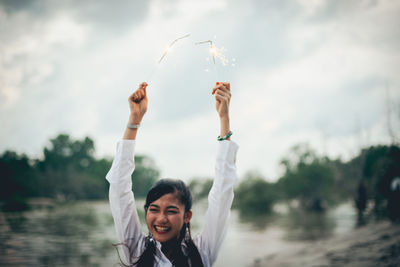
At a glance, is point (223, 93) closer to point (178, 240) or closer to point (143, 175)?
point (178, 240)

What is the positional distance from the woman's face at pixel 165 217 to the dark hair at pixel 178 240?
1.6 inches

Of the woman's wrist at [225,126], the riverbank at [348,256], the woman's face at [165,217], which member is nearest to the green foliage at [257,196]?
the riverbank at [348,256]

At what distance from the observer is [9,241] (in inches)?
423

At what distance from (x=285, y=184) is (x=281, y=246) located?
31.1 meters

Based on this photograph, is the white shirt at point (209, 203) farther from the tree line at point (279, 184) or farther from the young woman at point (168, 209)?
the tree line at point (279, 184)

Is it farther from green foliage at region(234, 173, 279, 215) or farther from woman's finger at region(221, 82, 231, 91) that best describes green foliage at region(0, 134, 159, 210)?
woman's finger at region(221, 82, 231, 91)

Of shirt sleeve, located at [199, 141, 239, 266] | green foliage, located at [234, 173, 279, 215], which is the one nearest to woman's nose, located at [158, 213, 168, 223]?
shirt sleeve, located at [199, 141, 239, 266]

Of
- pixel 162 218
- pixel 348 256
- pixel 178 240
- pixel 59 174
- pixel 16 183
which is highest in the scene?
pixel 59 174

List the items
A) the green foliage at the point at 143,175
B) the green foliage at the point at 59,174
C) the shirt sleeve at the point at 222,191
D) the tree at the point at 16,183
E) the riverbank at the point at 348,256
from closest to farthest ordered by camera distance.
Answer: the shirt sleeve at the point at 222,191 → the riverbank at the point at 348,256 → the tree at the point at 16,183 → the green foliage at the point at 59,174 → the green foliage at the point at 143,175

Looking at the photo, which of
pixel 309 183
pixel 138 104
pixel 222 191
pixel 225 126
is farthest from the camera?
pixel 309 183

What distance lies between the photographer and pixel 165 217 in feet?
6.12

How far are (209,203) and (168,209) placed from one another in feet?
0.91

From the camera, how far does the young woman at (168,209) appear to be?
5.91 ft

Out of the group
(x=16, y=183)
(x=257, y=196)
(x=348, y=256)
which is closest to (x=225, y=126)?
(x=348, y=256)
